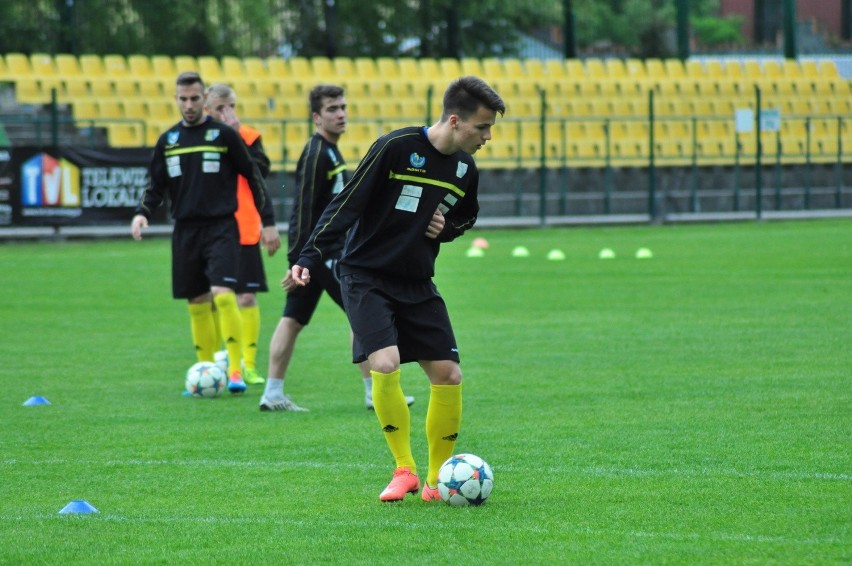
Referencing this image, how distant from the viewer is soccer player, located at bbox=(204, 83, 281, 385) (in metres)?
9.62

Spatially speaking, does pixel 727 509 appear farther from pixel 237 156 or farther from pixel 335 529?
pixel 237 156

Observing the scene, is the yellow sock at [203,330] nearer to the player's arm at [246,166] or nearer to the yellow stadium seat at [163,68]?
the player's arm at [246,166]

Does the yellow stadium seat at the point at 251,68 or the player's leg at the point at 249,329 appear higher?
the yellow stadium seat at the point at 251,68

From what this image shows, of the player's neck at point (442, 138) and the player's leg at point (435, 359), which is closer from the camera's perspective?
the player's neck at point (442, 138)

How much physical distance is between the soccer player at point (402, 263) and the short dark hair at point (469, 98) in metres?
0.04

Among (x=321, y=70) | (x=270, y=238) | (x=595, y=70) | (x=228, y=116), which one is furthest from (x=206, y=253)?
(x=595, y=70)

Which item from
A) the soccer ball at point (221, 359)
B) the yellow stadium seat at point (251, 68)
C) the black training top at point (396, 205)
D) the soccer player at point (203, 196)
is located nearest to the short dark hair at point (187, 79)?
the soccer player at point (203, 196)

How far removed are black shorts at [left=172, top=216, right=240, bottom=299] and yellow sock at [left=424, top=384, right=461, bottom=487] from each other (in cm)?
341

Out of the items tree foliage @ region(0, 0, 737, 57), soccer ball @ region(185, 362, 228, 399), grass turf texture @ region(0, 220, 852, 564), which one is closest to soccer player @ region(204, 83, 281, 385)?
grass turf texture @ region(0, 220, 852, 564)

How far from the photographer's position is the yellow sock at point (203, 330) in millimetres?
9445

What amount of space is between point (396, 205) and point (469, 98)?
0.58m

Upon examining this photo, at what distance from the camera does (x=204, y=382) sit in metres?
8.95

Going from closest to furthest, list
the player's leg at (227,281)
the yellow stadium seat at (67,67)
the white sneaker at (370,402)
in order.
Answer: the white sneaker at (370,402)
the player's leg at (227,281)
the yellow stadium seat at (67,67)

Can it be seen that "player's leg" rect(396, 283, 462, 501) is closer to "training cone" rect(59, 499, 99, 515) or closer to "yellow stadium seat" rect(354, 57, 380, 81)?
"training cone" rect(59, 499, 99, 515)
